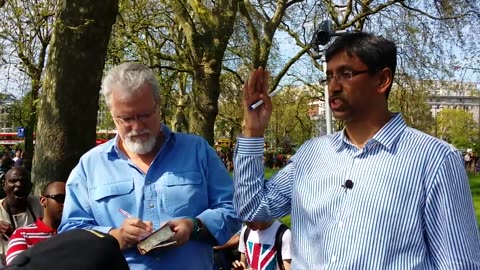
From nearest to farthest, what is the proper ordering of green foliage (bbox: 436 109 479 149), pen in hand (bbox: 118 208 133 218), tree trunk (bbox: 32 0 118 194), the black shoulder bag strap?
pen in hand (bbox: 118 208 133 218) → the black shoulder bag strap → tree trunk (bbox: 32 0 118 194) → green foliage (bbox: 436 109 479 149)

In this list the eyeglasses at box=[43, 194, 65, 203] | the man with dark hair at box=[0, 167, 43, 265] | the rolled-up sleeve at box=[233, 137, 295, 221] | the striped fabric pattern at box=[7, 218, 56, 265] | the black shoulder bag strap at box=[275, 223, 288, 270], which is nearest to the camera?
the rolled-up sleeve at box=[233, 137, 295, 221]

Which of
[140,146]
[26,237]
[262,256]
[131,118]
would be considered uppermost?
[131,118]

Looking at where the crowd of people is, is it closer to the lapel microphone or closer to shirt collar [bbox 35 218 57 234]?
the lapel microphone

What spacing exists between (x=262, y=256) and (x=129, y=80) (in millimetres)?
2819

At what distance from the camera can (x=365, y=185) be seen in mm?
2463

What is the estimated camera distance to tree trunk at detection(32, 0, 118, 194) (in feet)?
20.7

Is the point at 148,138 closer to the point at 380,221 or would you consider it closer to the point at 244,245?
the point at 380,221

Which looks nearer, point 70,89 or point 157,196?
point 157,196

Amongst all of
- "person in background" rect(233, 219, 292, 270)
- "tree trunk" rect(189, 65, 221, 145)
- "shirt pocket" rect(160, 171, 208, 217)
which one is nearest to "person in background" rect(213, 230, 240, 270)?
"person in background" rect(233, 219, 292, 270)

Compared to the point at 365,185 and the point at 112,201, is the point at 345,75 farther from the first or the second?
the point at 112,201

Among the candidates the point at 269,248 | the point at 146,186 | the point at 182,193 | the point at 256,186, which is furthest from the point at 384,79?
the point at 269,248

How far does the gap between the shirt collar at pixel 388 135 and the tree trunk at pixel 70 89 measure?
163 inches

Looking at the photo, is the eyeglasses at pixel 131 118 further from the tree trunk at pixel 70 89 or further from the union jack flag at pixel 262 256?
the tree trunk at pixel 70 89

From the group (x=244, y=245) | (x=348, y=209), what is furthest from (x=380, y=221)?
(x=244, y=245)
